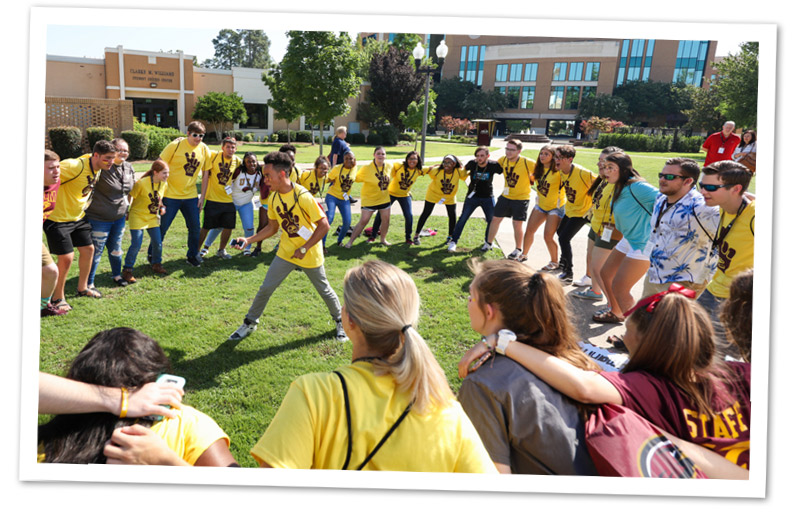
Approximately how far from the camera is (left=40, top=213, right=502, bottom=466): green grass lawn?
12.5 ft

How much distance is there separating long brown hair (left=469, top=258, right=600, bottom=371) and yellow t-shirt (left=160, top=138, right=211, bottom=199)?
18.7 ft

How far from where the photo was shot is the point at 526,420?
5.75 ft

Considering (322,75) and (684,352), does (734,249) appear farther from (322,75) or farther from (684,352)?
(322,75)

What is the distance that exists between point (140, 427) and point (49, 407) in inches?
14.8

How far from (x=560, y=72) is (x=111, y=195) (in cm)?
3943

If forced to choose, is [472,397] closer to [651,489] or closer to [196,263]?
[651,489]

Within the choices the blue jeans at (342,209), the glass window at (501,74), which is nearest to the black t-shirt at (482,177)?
the blue jeans at (342,209)

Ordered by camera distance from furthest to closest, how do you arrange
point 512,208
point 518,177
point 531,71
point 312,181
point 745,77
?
1. point 531,71
2. point 312,181
3. point 512,208
4. point 518,177
5. point 745,77

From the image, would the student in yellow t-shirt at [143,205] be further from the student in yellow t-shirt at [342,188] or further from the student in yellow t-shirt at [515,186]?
the student in yellow t-shirt at [515,186]

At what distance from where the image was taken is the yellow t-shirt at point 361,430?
1458 mm

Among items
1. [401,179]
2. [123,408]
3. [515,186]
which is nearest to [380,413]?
[123,408]

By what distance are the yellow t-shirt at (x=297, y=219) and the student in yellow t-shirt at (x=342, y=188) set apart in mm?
3327

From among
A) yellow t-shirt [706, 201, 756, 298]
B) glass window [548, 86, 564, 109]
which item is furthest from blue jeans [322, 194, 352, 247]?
glass window [548, 86, 564, 109]
